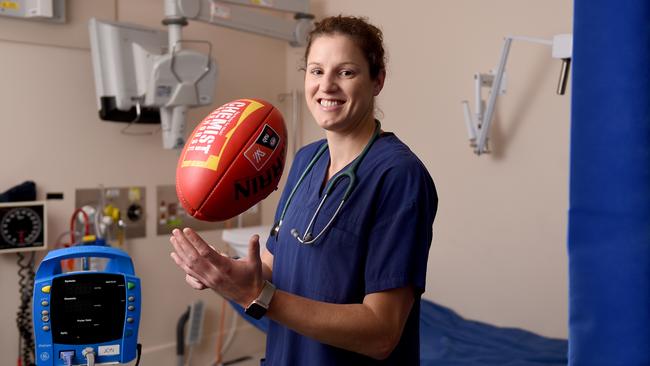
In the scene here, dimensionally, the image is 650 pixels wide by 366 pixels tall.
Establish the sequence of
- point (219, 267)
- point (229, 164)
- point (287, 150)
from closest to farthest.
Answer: point (219, 267) < point (229, 164) < point (287, 150)

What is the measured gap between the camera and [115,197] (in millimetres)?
2877

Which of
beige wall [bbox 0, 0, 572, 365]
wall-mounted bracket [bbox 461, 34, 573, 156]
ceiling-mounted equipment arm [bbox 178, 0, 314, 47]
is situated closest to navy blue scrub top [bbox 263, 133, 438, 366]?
wall-mounted bracket [bbox 461, 34, 573, 156]

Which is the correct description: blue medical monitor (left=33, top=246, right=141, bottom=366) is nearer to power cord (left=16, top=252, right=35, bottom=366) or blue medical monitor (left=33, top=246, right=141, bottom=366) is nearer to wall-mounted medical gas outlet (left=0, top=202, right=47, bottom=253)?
wall-mounted medical gas outlet (left=0, top=202, right=47, bottom=253)

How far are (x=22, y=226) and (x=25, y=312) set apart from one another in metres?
0.38

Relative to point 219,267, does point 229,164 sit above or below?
above

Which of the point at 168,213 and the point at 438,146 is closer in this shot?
the point at 438,146

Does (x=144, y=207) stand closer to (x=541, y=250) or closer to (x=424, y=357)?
(x=424, y=357)

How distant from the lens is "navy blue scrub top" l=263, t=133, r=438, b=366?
3.44 ft

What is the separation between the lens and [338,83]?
1135mm

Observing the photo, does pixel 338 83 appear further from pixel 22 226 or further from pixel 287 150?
pixel 22 226

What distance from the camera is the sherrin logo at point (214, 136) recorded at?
42.8 inches

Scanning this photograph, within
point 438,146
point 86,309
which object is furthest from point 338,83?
point 438,146

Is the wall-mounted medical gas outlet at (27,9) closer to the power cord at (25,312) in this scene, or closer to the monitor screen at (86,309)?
the power cord at (25,312)

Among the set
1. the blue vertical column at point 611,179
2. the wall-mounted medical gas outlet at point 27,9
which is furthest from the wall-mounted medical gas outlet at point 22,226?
the blue vertical column at point 611,179
